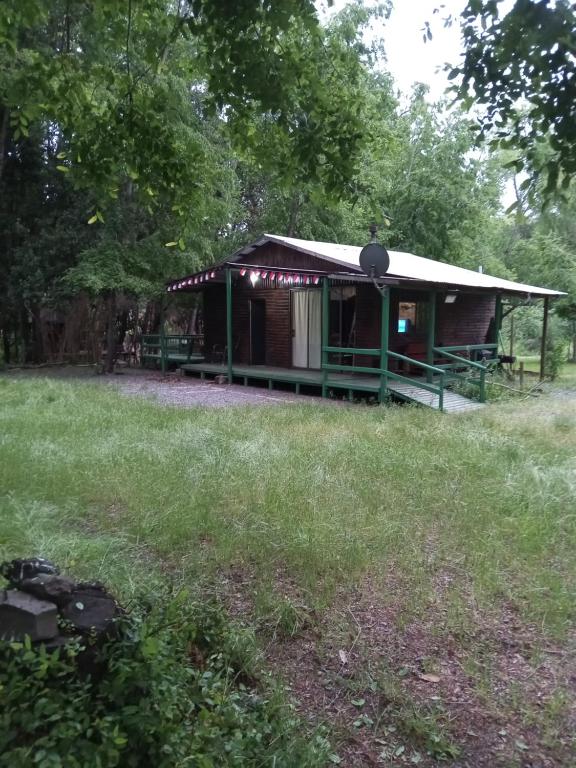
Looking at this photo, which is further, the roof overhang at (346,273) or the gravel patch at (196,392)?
the roof overhang at (346,273)

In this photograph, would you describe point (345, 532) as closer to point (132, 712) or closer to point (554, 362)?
point (132, 712)

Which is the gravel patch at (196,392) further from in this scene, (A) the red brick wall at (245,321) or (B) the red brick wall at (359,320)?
(B) the red brick wall at (359,320)

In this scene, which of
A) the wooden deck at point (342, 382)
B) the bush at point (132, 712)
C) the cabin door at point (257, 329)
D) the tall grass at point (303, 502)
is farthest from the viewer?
the cabin door at point (257, 329)

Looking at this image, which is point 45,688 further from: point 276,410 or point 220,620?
point 276,410

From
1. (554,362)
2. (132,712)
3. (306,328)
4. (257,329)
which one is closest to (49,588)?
(132,712)

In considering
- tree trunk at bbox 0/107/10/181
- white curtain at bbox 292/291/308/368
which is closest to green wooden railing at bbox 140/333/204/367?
white curtain at bbox 292/291/308/368

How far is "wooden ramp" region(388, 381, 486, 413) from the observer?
1166 centimetres

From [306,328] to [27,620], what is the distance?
13751mm

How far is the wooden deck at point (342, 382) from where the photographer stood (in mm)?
11945

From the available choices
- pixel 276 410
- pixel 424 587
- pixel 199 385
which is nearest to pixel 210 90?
pixel 424 587

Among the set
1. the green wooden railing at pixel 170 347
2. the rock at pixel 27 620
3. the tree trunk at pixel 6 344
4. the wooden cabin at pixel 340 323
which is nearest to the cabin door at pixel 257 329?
the wooden cabin at pixel 340 323

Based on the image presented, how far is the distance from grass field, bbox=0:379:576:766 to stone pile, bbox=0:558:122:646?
3.48ft

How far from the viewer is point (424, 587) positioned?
156 inches

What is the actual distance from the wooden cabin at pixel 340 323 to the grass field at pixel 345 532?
15.5 feet
